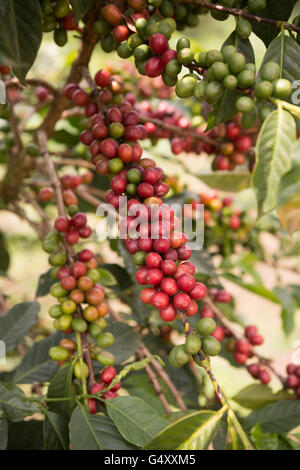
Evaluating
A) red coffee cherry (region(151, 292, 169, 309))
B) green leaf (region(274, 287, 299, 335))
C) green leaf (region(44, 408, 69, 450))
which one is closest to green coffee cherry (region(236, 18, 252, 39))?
red coffee cherry (region(151, 292, 169, 309))

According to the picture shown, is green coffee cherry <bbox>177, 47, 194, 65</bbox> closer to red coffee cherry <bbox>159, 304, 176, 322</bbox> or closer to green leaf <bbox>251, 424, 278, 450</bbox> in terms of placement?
red coffee cherry <bbox>159, 304, 176, 322</bbox>

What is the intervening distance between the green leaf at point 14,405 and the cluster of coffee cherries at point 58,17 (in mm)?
575

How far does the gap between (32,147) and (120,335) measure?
0.52 meters

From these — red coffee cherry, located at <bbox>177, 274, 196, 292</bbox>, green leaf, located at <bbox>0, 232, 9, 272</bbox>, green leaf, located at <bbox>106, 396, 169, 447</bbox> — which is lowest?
green leaf, located at <bbox>0, 232, 9, 272</bbox>

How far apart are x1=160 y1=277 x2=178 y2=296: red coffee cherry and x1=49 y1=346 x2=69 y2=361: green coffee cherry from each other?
0.75ft

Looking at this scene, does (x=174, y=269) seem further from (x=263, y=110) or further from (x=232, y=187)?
(x=232, y=187)

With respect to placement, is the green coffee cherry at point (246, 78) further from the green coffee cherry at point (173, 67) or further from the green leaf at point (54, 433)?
the green leaf at point (54, 433)

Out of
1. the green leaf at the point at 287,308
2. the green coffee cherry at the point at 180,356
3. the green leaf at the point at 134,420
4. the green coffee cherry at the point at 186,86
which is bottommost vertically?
the green leaf at the point at 287,308

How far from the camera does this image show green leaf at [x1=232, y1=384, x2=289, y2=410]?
862mm

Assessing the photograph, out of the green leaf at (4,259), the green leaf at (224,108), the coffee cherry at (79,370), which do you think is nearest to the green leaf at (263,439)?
the coffee cherry at (79,370)

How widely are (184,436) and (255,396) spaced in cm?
48

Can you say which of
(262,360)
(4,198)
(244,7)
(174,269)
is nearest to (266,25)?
(244,7)

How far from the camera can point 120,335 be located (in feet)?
2.81

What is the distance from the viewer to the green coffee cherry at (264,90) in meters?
0.47
